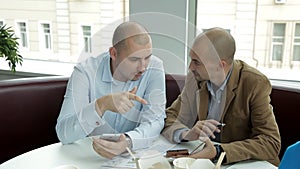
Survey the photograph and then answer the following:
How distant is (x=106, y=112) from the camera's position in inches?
51.8

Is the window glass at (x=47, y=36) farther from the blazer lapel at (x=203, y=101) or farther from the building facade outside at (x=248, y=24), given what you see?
the blazer lapel at (x=203, y=101)

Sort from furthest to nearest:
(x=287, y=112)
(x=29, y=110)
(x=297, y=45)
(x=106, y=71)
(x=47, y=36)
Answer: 1. (x=47, y=36)
2. (x=297, y=45)
3. (x=29, y=110)
4. (x=287, y=112)
5. (x=106, y=71)

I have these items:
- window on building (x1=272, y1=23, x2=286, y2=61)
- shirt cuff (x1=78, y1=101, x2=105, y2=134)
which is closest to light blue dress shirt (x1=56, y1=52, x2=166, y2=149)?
shirt cuff (x1=78, y1=101, x2=105, y2=134)

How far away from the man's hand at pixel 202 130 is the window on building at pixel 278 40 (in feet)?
3.74

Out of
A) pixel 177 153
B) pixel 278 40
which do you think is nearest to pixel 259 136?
pixel 177 153

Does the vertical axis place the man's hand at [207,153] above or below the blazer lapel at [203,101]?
below

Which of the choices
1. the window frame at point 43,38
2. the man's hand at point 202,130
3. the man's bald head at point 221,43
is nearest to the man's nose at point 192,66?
the man's bald head at point 221,43

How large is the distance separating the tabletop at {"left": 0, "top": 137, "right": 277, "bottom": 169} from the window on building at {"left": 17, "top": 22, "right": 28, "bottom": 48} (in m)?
1.84

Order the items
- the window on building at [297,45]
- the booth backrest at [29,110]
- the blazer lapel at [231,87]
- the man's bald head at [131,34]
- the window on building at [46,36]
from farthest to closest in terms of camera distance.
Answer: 1. the window on building at [46,36]
2. the window on building at [297,45]
3. the booth backrest at [29,110]
4. the blazer lapel at [231,87]
5. the man's bald head at [131,34]

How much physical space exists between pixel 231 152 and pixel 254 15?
1.33m

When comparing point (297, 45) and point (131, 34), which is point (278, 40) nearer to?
point (297, 45)

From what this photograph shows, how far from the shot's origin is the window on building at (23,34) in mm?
2973

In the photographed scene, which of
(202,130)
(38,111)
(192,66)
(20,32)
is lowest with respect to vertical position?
(38,111)

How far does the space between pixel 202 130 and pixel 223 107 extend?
0.76ft
